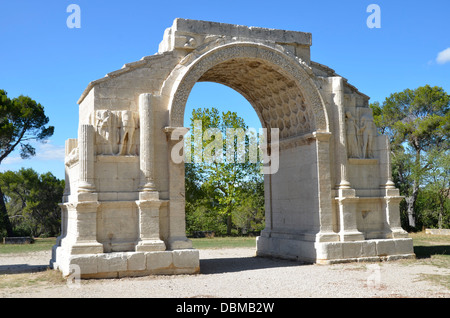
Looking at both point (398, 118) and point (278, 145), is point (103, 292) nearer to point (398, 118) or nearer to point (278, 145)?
point (278, 145)

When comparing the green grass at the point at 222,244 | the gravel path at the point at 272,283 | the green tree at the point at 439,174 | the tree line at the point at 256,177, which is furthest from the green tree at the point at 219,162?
the gravel path at the point at 272,283

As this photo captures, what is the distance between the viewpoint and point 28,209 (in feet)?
97.4

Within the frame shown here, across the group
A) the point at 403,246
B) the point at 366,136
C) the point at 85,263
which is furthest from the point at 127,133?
the point at 403,246

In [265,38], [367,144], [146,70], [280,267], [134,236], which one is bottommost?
[280,267]

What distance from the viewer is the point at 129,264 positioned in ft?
33.4

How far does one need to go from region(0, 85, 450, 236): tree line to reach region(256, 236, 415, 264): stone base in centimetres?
1493

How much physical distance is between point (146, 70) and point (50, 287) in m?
5.46

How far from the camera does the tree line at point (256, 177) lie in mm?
27891

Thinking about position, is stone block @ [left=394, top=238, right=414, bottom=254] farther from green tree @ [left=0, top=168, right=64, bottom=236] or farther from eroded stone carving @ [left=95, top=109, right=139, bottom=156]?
green tree @ [left=0, top=168, right=64, bottom=236]

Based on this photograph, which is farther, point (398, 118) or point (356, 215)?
point (398, 118)

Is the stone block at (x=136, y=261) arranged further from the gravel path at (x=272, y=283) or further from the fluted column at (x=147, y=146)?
the fluted column at (x=147, y=146)
